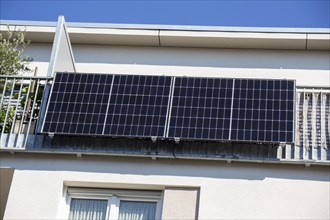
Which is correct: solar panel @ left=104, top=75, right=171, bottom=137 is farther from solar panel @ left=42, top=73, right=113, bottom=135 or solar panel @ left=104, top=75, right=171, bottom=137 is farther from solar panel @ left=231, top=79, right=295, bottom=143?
solar panel @ left=231, top=79, right=295, bottom=143

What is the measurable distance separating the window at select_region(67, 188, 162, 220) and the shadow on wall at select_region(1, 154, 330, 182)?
0.35 metres

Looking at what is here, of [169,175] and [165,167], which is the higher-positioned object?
[165,167]

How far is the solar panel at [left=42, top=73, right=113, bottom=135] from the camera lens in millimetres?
12812

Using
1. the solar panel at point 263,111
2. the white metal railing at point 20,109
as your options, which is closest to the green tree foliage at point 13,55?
the white metal railing at point 20,109

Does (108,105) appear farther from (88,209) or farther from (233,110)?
(233,110)

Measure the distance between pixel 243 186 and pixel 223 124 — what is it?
1036 millimetres

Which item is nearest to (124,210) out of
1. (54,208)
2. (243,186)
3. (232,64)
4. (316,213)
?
(54,208)

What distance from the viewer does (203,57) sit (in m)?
16.4

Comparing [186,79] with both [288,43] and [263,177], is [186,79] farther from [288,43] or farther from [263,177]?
[288,43]

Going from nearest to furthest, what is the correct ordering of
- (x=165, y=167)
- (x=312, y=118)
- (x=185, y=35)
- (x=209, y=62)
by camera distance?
(x=165, y=167) < (x=312, y=118) < (x=185, y=35) < (x=209, y=62)

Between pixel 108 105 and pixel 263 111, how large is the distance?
2.50 metres

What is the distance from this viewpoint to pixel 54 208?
1233 centimetres

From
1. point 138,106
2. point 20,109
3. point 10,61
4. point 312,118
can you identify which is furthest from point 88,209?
point 312,118

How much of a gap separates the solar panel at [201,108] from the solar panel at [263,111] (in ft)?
0.52
